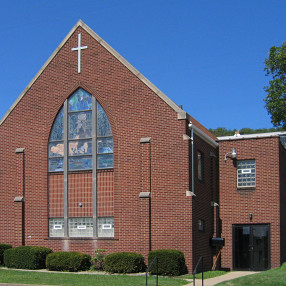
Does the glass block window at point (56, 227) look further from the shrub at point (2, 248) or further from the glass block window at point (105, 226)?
the shrub at point (2, 248)

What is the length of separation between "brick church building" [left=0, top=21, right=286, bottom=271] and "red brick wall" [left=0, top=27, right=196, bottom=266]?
45 mm

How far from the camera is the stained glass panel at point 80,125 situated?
25.9 metres

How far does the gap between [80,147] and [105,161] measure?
4.79 ft

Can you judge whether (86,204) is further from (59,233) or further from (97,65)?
(97,65)

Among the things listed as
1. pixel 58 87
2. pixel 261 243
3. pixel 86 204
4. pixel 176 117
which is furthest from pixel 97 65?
pixel 261 243

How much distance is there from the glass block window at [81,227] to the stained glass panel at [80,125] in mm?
3758

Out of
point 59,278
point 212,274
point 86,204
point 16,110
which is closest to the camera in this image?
point 59,278

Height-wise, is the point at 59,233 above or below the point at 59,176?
below

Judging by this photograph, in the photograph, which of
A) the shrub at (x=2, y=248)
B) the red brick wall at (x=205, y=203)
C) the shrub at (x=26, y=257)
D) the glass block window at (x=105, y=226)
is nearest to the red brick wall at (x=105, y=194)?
the glass block window at (x=105, y=226)

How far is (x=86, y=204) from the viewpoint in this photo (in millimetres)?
25422

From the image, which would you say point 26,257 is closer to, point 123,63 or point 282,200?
point 123,63

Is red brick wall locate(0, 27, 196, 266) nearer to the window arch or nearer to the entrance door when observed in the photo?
the window arch

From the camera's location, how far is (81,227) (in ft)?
83.4

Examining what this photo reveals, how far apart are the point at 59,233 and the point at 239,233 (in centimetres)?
834
